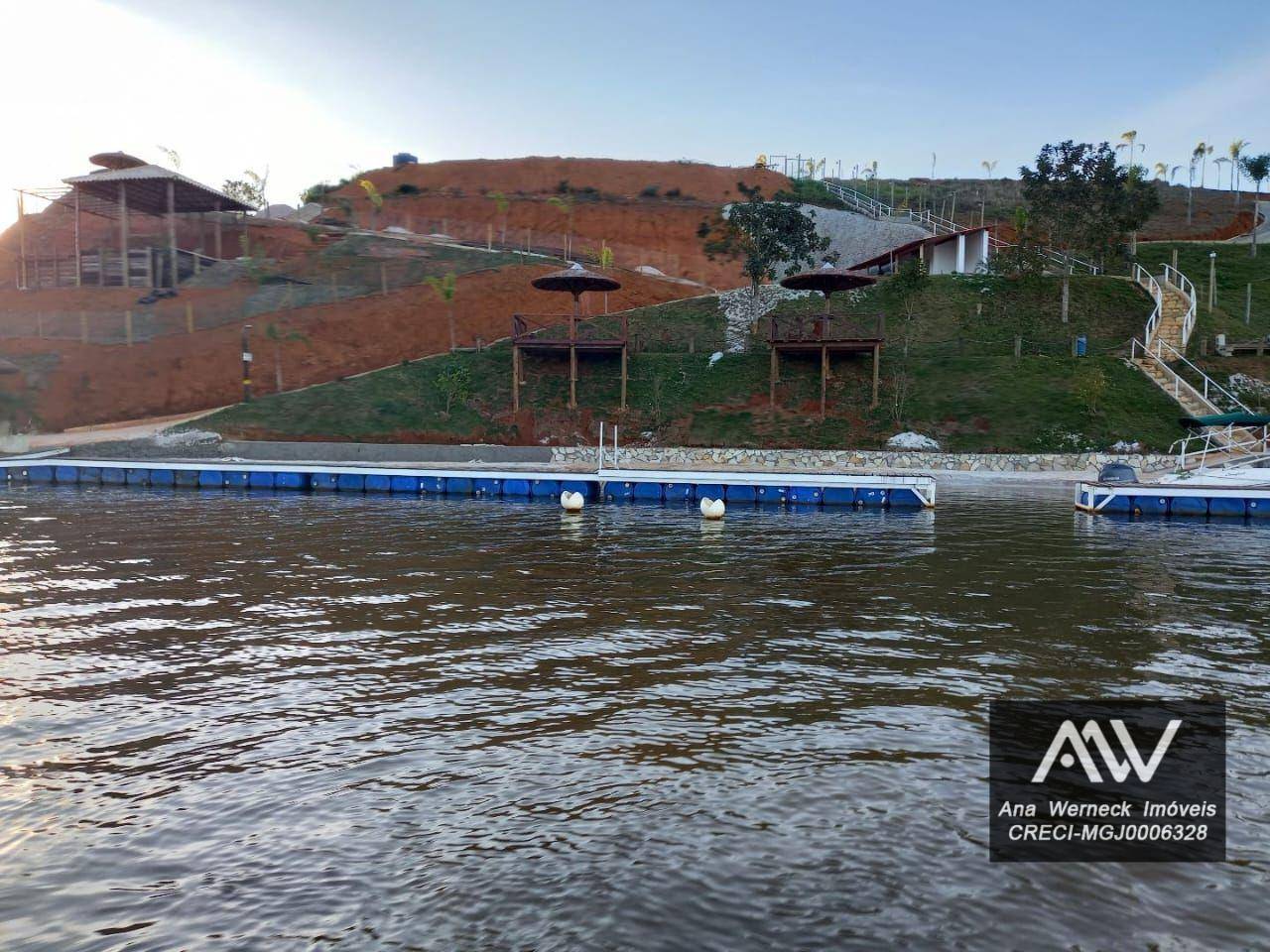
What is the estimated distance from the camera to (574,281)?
41531 millimetres

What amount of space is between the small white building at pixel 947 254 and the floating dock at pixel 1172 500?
3177cm

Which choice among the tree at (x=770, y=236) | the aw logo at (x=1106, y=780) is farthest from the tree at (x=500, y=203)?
the aw logo at (x=1106, y=780)

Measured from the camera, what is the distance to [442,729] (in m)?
8.21

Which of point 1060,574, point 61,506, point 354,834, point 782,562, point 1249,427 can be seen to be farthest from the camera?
point 1249,427

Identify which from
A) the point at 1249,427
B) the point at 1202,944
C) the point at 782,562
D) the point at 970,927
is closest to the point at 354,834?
the point at 970,927

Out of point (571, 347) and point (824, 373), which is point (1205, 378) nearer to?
point (824, 373)

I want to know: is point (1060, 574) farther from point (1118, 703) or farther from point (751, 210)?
point (751, 210)

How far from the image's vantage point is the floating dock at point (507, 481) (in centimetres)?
2881

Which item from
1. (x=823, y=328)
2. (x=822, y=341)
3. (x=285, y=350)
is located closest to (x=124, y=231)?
(x=285, y=350)

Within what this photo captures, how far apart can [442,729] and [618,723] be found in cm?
171

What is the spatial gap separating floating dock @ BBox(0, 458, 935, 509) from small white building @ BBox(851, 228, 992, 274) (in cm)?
3177

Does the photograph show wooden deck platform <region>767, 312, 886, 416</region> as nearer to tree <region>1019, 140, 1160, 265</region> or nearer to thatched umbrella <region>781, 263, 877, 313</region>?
thatched umbrella <region>781, 263, 877, 313</region>

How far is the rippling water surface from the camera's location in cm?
525

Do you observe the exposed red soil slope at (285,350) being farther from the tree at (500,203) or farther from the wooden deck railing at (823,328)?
the wooden deck railing at (823,328)
